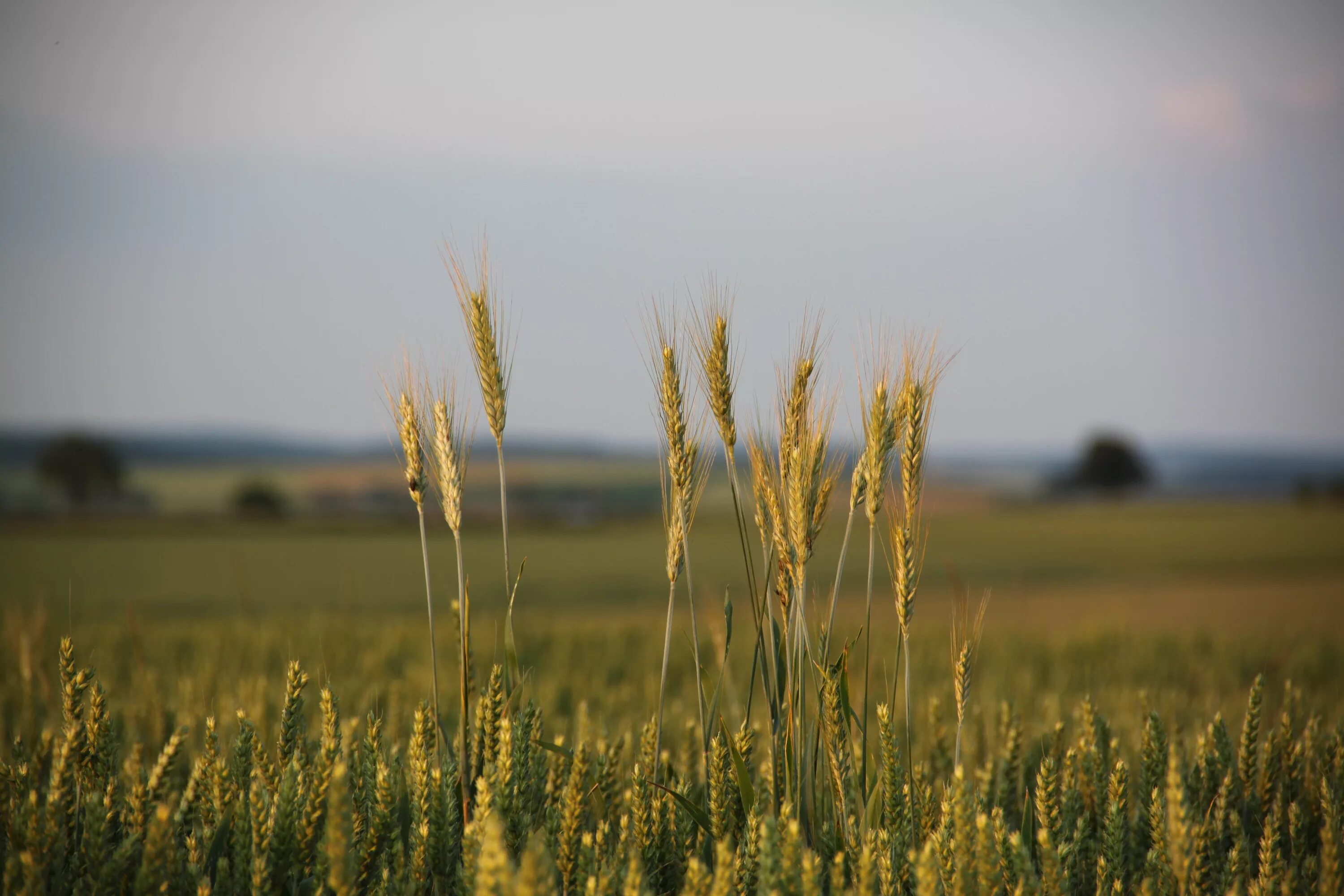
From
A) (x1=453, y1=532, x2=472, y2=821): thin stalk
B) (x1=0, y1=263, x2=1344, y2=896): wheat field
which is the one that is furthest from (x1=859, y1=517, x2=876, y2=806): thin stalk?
(x1=453, y1=532, x2=472, y2=821): thin stalk

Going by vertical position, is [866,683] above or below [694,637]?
below

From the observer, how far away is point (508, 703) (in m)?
2.30

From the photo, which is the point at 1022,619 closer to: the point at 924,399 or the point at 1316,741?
the point at 1316,741

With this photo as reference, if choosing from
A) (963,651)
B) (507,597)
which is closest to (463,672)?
(507,597)

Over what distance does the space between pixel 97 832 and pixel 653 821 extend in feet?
4.04

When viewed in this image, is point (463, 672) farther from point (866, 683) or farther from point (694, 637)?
point (866, 683)

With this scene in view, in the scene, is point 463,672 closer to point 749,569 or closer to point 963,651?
point 749,569

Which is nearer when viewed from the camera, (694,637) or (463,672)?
(694,637)

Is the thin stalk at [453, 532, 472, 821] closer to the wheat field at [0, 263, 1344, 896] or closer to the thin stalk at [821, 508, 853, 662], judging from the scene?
Result: the wheat field at [0, 263, 1344, 896]

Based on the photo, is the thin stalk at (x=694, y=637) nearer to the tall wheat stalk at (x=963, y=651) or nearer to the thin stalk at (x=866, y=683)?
the thin stalk at (x=866, y=683)

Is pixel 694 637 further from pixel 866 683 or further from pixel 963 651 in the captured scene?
pixel 963 651

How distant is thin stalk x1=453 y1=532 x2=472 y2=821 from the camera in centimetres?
218

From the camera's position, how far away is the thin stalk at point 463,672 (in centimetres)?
218

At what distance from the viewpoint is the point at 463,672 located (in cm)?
231
